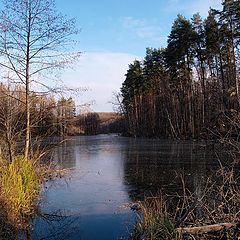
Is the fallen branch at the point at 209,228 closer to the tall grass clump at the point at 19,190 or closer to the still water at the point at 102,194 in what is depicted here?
the still water at the point at 102,194

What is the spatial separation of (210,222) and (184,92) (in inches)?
1924

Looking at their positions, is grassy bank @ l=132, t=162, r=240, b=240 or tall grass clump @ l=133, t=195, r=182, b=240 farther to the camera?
tall grass clump @ l=133, t=195, r=182, b=240

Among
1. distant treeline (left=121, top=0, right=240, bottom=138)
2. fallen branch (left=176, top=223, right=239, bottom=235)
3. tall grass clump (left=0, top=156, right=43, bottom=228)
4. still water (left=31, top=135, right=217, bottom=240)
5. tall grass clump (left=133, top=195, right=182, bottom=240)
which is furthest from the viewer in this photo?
distant treeline (left=121, top=0, right=240, bottom=138)

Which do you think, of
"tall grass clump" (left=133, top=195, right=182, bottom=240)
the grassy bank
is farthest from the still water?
the grassy bank

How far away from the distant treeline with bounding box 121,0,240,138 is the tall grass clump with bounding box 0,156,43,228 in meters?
17.0

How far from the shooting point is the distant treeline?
122 ft

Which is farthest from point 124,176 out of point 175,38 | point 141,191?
point 175,38

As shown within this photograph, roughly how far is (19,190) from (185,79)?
44.8 metres

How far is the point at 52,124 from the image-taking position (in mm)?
13555

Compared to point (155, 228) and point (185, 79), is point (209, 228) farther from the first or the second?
point (185, 79)

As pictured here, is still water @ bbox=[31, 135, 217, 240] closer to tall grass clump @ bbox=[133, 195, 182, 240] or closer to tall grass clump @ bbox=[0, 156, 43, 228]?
tall grass clump @ bbox=[0, 156, 43, 228]

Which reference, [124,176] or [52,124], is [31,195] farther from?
[124,176]

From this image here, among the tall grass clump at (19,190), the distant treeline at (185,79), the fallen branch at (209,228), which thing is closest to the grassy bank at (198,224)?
the fallen branch at (209,228)

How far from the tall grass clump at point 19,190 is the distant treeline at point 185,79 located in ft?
55.9
